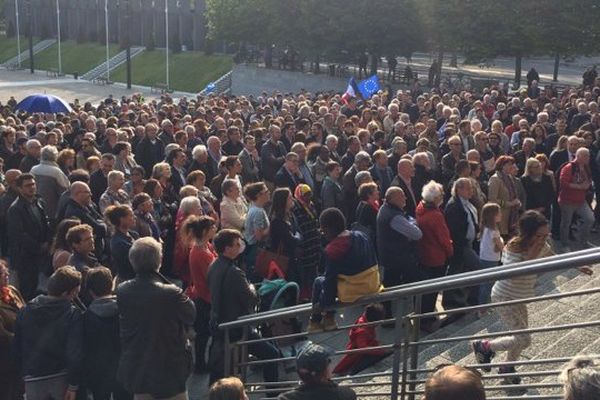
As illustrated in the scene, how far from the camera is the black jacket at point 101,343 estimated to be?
6172 millimetres

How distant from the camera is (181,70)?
2264 inches

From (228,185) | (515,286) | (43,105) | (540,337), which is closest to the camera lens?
(515,286)

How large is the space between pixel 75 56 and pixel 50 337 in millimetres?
68033

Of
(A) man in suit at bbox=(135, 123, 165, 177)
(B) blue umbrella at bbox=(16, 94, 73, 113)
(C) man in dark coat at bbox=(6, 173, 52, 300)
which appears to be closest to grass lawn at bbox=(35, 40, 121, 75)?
(B) blue umbrella at bbox=(16, 94, 73, 113)

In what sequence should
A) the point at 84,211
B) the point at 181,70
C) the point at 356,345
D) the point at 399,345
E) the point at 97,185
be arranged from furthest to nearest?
the point at 181,70 < the point at 97,185 < the point at 84,211 < the point at 356,345 < the point at 399,345

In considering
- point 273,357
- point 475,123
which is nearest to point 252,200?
point 273,357

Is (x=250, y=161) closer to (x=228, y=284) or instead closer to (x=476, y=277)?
→ (x=228, y=284)

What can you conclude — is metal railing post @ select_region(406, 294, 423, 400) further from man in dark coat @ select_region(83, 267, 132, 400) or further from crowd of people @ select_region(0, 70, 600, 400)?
man in dark coat @ select_region(83, 267, 132, 400)

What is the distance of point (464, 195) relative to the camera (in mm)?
9398

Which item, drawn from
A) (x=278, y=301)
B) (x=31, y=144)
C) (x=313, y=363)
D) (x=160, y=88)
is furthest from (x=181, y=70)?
(x=313, y=363)

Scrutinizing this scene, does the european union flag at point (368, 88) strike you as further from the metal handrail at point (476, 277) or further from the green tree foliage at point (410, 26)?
the metal handrail at point (476, 277)

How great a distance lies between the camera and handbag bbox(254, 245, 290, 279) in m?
9.00

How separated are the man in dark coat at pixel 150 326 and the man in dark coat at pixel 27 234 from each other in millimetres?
3852

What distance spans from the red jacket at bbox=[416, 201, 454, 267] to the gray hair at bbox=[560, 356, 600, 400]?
5800 mm
